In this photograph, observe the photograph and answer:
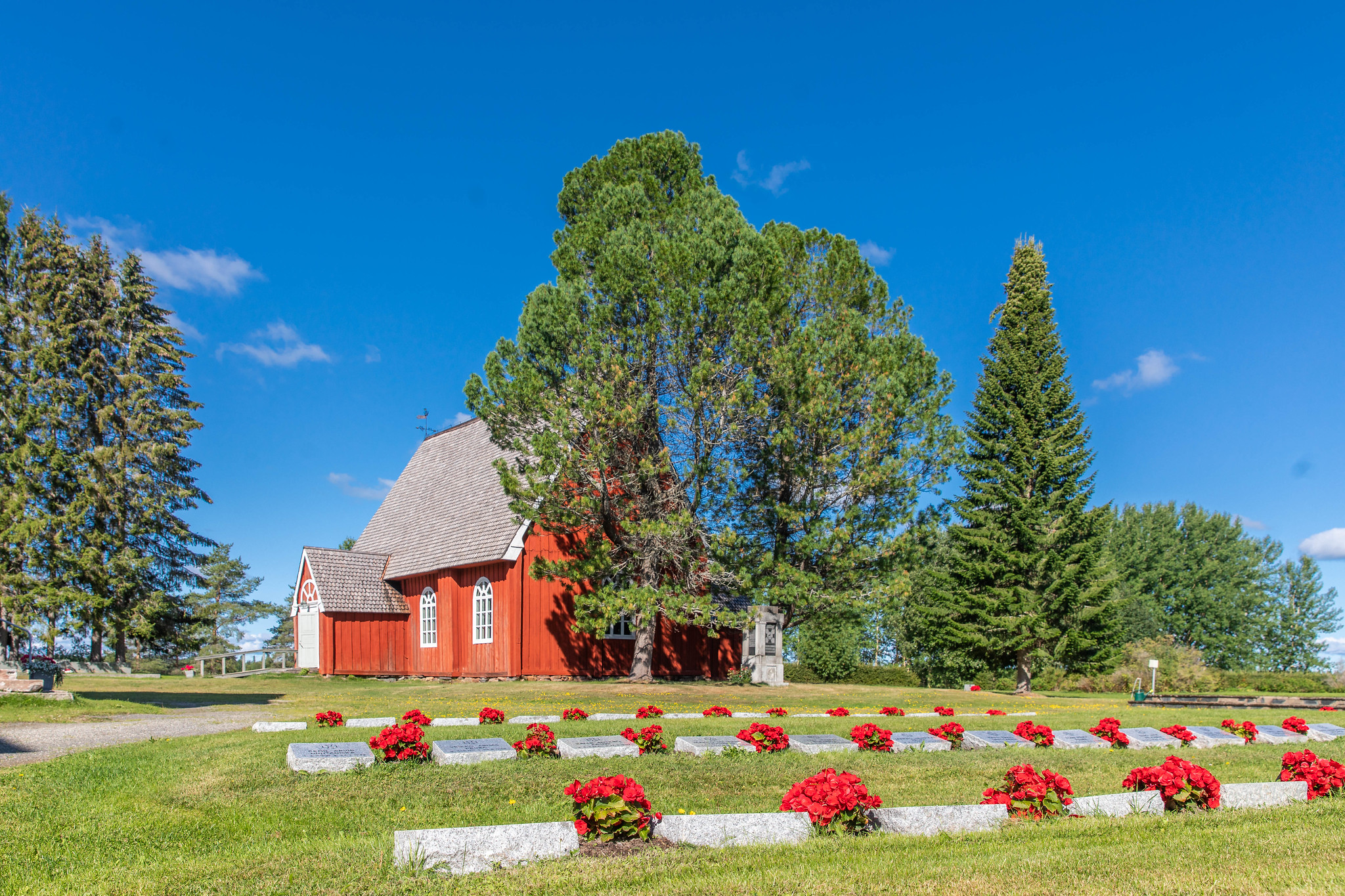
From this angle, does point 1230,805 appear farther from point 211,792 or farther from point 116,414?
point 116,414

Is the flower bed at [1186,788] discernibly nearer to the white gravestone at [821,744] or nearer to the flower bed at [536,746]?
the white gravestone at [821,744]

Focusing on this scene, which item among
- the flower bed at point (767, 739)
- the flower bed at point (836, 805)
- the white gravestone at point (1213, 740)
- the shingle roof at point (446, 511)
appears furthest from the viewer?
the shingle roof at point (446, 511)

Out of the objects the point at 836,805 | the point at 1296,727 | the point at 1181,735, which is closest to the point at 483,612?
the point at 1181,735

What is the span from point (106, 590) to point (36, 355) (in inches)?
341

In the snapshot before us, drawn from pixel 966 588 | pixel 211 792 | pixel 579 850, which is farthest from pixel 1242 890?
pixel 966 588

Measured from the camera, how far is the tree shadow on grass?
60.3ft

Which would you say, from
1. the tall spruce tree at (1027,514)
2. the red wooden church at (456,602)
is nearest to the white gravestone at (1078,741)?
the red wooden church at (456,602)

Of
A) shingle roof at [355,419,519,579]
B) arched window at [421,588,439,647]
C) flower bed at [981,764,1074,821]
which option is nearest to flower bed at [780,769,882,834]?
flower bed at [981,764,1074,821]

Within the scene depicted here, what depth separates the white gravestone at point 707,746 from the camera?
32.4 feet

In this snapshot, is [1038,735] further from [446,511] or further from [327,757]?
[446,511]

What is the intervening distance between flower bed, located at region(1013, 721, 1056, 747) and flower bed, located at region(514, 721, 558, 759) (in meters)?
6.30

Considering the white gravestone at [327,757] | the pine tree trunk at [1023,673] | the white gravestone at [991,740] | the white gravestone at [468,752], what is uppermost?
the white gravestone at [327,757]

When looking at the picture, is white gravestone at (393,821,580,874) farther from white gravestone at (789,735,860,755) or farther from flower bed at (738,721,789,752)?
white gravestone at (789,735,860,755)

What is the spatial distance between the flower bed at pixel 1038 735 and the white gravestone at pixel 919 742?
1174mm
